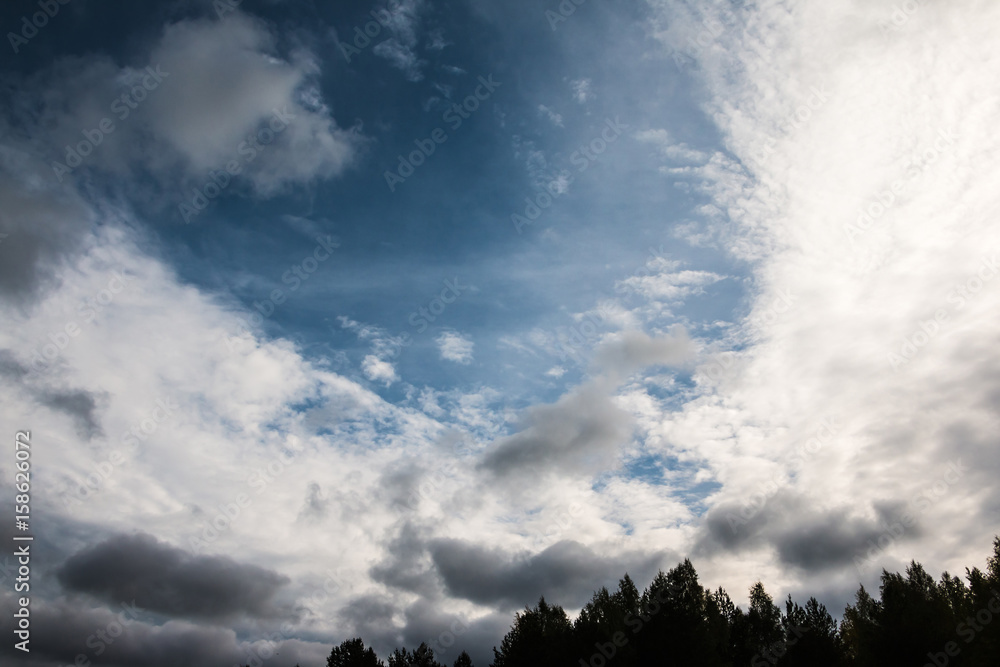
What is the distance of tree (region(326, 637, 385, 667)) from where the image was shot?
3182 inches

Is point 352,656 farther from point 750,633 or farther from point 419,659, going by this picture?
point 750,633

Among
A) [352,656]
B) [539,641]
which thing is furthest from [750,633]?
[352,656]

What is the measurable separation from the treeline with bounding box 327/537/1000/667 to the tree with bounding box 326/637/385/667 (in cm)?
2620

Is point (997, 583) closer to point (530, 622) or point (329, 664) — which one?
point (530, 622)

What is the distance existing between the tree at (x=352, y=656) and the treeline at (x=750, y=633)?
86.0 ft

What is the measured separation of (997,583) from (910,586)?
12.5 metres

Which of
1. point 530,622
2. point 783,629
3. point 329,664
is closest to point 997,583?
point 783,629

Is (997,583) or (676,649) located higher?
(997,583)

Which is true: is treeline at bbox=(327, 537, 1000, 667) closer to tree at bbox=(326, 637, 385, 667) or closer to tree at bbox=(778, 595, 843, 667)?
tree at bbox=(778, 595, 843, 667)

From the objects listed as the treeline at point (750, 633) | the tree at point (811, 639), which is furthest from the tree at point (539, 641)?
the tree at point (811, 639)

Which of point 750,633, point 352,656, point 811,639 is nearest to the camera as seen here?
point 811,639

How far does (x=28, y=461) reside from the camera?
27375 mm

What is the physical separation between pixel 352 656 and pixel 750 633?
55337 millimetres

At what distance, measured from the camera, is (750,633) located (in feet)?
234
